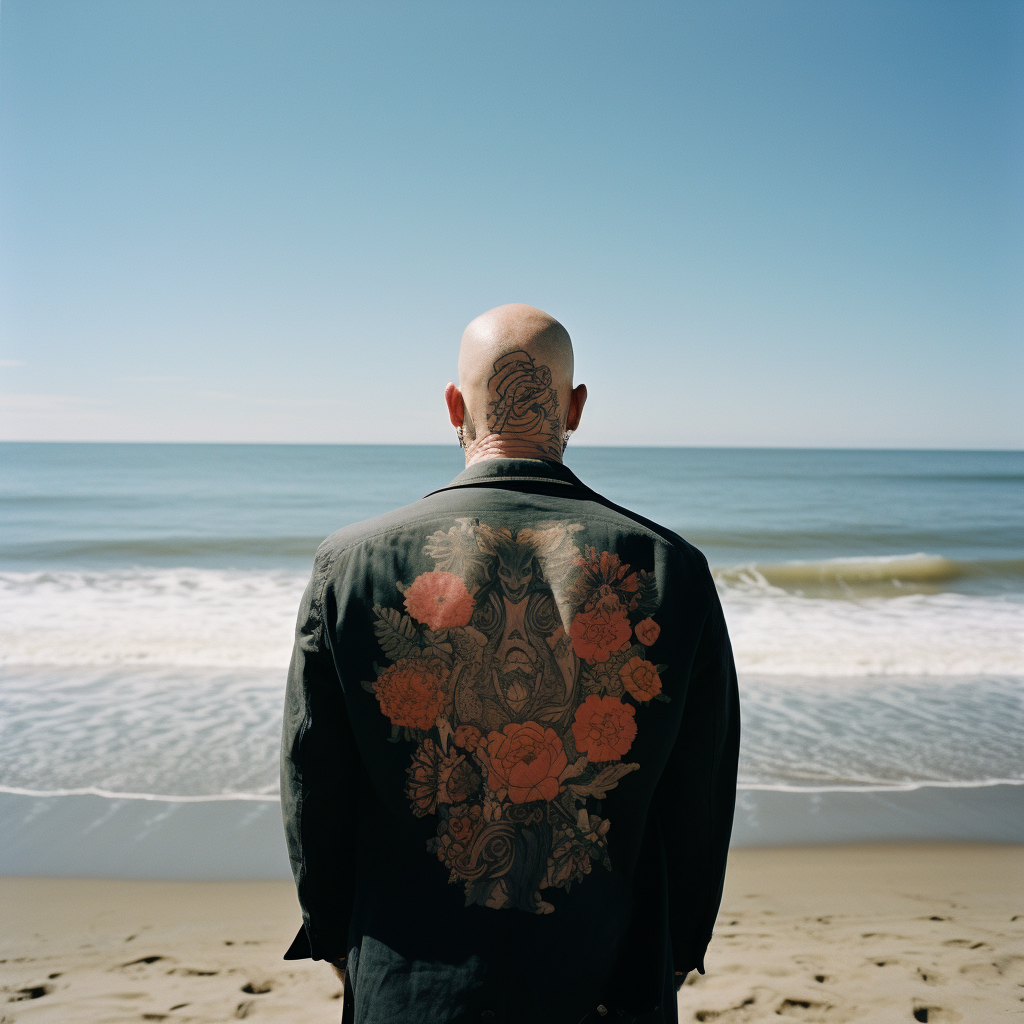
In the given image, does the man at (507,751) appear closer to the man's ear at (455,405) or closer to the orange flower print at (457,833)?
the orange flower print at (457,833)

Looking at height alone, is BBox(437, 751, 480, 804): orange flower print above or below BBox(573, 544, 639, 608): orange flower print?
below

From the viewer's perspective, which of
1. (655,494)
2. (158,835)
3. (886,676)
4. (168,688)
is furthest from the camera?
(655,494)

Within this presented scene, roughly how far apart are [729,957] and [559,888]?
8.27ft

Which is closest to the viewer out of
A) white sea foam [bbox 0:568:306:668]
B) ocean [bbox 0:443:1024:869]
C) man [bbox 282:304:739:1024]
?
man [bbox 282:304:739:1024]

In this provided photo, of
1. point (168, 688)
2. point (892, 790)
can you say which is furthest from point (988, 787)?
point (168, 688)

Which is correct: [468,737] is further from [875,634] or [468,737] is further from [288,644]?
[875,634]

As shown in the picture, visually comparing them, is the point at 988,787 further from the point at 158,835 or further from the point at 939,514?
the point at 939,514

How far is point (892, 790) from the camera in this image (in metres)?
5.18

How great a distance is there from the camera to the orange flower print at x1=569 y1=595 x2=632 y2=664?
1.54 m

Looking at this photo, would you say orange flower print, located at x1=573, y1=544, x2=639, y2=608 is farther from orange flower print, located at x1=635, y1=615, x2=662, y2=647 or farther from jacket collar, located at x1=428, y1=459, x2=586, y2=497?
jacket collar, located at x1=428, y1=459, x2=586, y2=497

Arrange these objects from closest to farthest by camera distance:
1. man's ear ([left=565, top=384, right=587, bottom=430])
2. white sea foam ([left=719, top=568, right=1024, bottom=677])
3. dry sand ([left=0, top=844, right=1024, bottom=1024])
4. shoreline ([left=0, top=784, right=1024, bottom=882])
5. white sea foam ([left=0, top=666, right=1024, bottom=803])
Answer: man's ear ([left=565, top=384, right=587, bottom=430]) < dry sand ([left=0, top=844, right=1024, bottom=1024]) < shoreline ([left=0, top=784, right=1024, bottom=882]) < white sea foam ([left=0, top=666, right=1024, bottom=803]) < white sea foam ([left=719, top=568, right=1024, bottom=677])

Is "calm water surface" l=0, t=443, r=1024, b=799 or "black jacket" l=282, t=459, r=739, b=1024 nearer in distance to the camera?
"black jacket" l=282, t=459, r=739, b=1024

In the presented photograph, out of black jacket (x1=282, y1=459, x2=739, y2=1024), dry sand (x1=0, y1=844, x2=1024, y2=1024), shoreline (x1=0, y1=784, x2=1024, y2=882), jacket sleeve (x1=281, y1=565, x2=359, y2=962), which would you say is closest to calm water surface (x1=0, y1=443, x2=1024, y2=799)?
shoreline (x1=0, y1=784, x2=1024, y2=882)

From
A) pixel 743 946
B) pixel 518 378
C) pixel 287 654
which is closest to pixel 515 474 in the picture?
pixel 518 378
